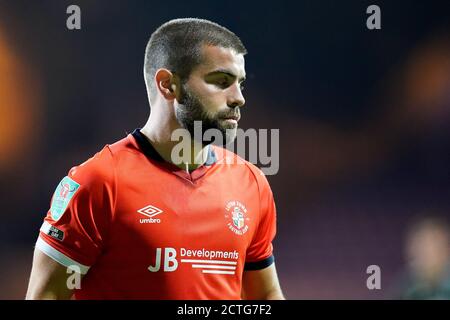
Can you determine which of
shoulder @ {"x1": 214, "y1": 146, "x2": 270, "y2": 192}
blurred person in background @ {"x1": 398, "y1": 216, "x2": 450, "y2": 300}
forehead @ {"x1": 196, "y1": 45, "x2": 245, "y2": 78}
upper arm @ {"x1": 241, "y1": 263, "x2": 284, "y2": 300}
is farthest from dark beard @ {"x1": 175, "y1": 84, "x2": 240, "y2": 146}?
blurred person in background @ {"x1": 398, "y1": 216, "x2": 450, "y2": 300}

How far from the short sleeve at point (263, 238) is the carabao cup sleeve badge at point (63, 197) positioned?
685 millimetres

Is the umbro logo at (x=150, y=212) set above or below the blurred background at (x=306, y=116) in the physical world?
below

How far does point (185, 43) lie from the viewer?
2.19 metres

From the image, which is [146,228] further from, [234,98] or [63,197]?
[234,98]

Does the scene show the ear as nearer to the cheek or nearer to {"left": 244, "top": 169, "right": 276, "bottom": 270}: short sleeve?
the cheek

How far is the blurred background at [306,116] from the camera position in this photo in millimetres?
4008

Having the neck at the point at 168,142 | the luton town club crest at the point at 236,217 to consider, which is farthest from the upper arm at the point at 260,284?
the neck at the point at 168,142

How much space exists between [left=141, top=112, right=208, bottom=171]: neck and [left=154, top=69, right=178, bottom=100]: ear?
9 cm

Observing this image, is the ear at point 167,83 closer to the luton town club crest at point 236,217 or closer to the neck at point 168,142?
→ the neck at point 168,142

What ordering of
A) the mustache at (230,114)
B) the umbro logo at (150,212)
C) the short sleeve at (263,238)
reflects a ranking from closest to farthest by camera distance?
the umbro logo at (150,212) → the mustache at (230,114) → the short sleeve at (263,238)

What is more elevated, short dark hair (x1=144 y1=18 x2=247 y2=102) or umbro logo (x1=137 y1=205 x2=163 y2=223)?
short dark hair (x1=144 y1=18 x2=247 y2=102)

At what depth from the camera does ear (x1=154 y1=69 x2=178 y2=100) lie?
2.20 meters

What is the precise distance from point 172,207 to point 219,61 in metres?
0.53

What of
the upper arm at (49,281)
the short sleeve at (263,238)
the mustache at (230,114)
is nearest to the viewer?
the upper arm at (49,281)
